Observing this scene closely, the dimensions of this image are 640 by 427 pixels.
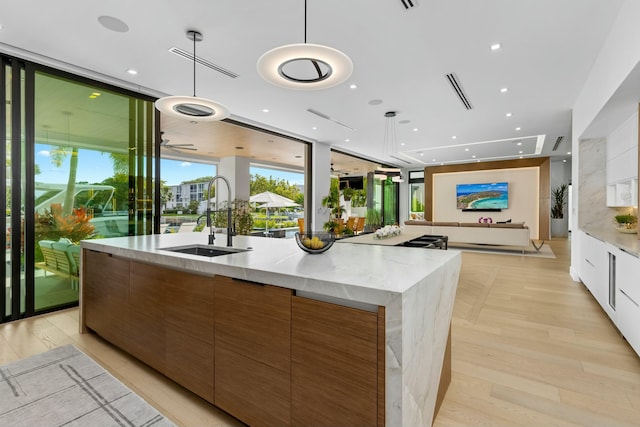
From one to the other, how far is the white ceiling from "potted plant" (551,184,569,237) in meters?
7.14

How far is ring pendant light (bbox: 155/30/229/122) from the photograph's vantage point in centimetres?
286

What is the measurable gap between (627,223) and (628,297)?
2.25 meters

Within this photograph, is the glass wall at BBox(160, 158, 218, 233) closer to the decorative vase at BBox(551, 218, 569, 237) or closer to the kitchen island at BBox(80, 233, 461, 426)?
the kitchen island at BBox(80, 233, 461, 426)

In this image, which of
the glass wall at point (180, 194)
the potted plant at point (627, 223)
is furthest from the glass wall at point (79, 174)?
the potted plant at point (627, 223)

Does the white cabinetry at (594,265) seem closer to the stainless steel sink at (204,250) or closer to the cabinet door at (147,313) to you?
the stainless steel sink at (204,250)

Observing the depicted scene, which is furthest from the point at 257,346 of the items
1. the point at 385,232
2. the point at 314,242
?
the point at 385,232

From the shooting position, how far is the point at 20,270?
3.41 meters

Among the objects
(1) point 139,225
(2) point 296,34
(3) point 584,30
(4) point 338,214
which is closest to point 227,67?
(2) point 296,34

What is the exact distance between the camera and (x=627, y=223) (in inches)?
159

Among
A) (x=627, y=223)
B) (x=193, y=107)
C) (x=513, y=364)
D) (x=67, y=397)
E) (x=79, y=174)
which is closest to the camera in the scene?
(x=67, y=397)

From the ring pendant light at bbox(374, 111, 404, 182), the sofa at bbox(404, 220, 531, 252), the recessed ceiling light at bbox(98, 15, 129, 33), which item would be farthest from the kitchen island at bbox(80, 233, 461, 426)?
the sofa at bbox(404, 220, 531, 252)

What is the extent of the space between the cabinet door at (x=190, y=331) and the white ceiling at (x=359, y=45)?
7.90ft

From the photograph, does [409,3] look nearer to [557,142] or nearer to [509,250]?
[509,250]

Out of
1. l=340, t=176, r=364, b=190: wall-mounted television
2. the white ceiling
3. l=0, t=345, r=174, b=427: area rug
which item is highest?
the white ceiling
